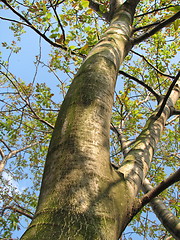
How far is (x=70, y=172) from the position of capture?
2.42ft

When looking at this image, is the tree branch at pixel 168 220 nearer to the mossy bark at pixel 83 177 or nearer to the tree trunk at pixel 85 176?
the tree trunk at pixel 85 176

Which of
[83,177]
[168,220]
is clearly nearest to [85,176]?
[83,177]

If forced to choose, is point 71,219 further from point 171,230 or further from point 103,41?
point 103,41

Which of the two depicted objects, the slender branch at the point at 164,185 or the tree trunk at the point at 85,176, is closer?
the tree trunk at the point at 85,176

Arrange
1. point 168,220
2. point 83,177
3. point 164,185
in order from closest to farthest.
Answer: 1. point 83,177
2. point 164,185
3. point 168,220

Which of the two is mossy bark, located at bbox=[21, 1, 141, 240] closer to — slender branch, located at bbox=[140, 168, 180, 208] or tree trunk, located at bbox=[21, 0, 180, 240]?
tree trunk, located at bbox=[21, 0, 180, 240]

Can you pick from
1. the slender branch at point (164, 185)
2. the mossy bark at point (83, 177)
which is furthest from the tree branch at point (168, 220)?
the mossy bark at point (83, 177)

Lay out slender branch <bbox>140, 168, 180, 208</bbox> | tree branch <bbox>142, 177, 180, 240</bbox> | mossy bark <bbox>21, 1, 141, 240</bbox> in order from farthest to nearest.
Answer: tree branch <bbox>142, 177, 180, 240</bbox> < slender branch <bbox>140, 168, 180, 208</bbox> < mossy bark <bbox>21, 1, 141, 240</bbox>

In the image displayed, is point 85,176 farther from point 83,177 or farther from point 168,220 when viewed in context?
point 168,220

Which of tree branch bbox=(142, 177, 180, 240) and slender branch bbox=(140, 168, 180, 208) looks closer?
slender branch bbox=(140, 168, 180, 208)

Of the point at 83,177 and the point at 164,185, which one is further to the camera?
the point at 164,185

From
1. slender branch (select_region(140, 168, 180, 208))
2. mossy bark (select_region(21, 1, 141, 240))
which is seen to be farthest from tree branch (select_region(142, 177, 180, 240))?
mossy bark (select_region(21, 1, 141, 240))

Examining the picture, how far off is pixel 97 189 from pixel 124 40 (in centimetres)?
156

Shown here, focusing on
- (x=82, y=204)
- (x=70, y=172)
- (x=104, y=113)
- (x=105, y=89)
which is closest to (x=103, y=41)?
(x=105, y=89)
